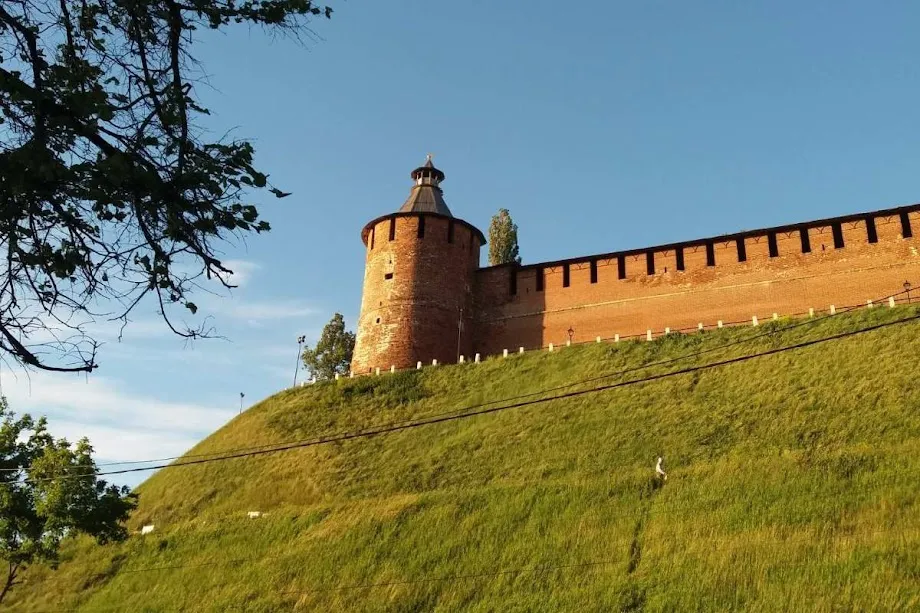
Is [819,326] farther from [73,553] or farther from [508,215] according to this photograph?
[73,553]

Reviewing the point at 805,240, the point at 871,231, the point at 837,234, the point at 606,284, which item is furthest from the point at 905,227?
the point at 606,284

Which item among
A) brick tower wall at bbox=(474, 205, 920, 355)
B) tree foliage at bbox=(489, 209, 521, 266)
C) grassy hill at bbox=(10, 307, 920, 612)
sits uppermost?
tree foliage at bbox=(489, 209, 521, 266)

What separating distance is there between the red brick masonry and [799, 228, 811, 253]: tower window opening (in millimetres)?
40

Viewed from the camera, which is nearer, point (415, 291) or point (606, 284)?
point (606, 284)

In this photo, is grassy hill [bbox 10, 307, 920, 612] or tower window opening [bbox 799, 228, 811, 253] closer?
grassy hill [bbox 10, 307, 920, 612]

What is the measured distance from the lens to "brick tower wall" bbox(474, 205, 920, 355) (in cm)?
2684

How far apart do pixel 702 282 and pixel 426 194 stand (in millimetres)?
13208

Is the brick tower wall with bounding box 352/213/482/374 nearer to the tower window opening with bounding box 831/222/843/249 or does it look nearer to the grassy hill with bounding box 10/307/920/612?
the grassy hill with bounding box 10/307/920/612

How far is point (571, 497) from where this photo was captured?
15.8 metres

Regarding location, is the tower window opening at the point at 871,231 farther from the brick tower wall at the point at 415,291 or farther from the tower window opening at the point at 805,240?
the brick tower wall at the point at 415,291

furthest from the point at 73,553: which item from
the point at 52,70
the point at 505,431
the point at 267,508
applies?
the point at 52,70

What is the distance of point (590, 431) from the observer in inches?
813

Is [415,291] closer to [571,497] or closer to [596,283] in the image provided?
[596,283]

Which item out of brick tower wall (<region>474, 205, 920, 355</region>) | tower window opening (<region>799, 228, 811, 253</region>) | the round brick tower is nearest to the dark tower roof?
the round brick tower
